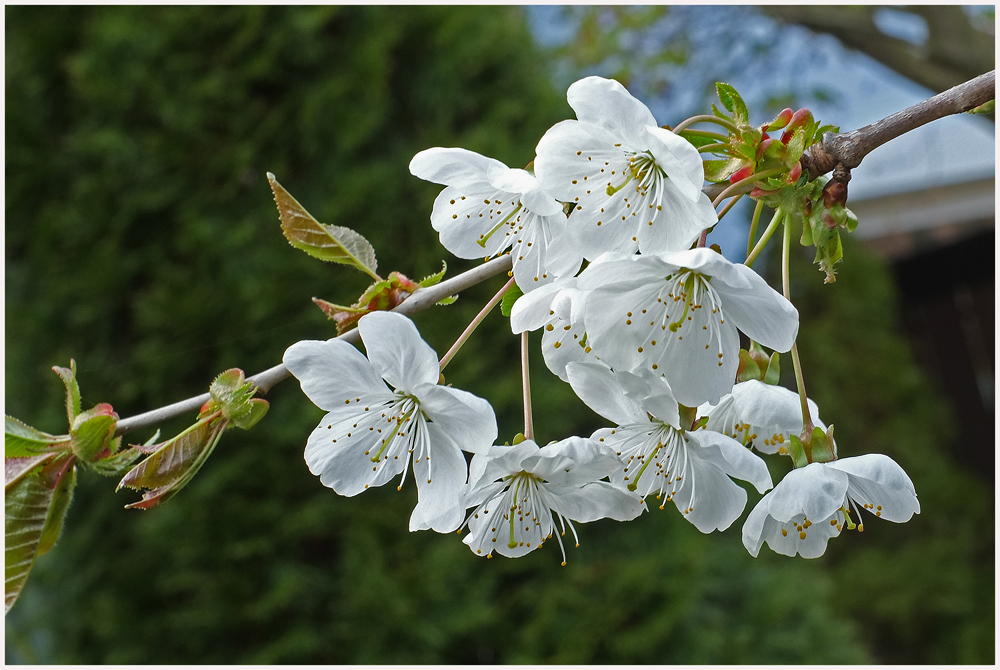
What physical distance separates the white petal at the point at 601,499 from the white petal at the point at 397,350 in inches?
7.0

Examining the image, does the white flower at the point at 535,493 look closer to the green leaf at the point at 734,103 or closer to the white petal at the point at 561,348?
the white petal at the point at 561,348

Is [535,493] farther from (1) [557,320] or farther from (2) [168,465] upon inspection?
(2) [168,465]

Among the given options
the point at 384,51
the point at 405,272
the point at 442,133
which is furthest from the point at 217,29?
the point at 405,272

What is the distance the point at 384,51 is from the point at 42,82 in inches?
36.0

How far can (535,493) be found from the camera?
2.53 ft

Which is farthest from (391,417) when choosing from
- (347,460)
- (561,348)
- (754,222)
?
(754,222)

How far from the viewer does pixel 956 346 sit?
4789 millimetres

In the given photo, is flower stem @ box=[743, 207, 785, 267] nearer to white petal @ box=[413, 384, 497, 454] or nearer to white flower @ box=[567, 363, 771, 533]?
white flower @ box=[567, 363, 771, 533]

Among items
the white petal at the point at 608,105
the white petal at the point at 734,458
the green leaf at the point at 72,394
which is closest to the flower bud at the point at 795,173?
the white petal at the point at 608,105

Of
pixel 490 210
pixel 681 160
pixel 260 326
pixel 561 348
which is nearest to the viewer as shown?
pixel 681 160

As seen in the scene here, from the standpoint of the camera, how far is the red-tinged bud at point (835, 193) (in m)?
0.65

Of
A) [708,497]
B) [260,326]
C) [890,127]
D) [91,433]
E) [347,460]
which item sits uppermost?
[890,127]

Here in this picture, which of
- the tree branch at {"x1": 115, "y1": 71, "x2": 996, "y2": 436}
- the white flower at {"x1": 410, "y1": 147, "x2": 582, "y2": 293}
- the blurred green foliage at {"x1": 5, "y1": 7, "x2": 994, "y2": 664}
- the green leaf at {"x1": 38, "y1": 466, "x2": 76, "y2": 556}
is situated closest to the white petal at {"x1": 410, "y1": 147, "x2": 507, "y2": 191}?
the white flower at {"x1": 410, "y1": 147, "x2": 582, "y2": 293}

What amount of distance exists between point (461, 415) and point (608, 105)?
28 cm
